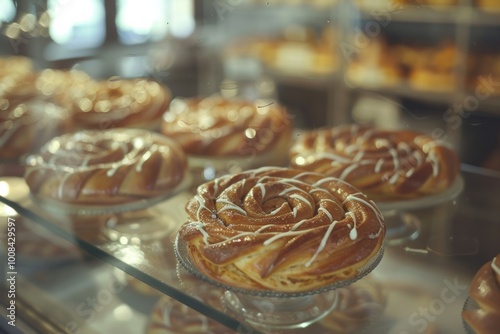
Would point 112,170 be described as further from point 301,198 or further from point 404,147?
point 404,147

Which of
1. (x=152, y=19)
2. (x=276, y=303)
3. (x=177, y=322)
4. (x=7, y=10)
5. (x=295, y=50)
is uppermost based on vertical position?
(x=7, y=10)

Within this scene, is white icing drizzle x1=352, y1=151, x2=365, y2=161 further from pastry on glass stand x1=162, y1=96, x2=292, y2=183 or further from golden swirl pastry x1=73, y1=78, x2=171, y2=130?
golden swirl pastry x1=73, y1=78, x2=171, y2=130

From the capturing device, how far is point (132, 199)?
1471 mm

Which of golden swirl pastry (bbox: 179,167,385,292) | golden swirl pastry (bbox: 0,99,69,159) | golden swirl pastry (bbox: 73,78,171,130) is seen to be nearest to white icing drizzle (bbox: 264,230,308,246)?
golden swirl pastry (bbox: 179,167,385,292)

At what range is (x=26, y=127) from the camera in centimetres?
177

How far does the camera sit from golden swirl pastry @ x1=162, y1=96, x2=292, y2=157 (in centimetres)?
175

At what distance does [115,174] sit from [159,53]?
2558 mm

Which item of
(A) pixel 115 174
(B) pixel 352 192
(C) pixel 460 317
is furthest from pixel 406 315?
(A) pixel 115 174

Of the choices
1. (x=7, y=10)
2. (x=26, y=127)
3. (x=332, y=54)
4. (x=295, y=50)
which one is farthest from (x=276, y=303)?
(x=295, y=50)

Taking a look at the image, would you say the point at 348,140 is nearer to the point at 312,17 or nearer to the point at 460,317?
the point at 460,317

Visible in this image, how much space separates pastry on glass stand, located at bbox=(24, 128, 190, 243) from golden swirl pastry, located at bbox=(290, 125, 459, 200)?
0.34 metres

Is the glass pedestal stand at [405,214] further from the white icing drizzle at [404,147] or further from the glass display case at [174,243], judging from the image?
the white icing drizzle at [404,147]

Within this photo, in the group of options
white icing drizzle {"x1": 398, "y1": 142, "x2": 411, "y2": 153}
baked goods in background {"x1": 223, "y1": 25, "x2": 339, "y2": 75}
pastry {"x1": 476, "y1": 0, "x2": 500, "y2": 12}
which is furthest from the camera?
baked goods in background {"x1": 223, "y1": 25, "x2": 339, "y2": 75}

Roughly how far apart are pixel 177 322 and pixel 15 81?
4.16ft
